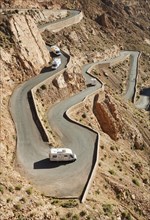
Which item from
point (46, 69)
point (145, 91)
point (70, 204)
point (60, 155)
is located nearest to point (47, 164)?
point (60, 155)

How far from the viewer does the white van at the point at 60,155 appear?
28.0 meters

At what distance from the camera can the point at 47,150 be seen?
97.6 ft

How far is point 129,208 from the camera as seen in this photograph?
86.2 feet

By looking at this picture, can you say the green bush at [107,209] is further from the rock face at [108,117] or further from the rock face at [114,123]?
the rock face at [108,117]

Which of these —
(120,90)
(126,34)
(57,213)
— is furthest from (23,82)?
(126,34)

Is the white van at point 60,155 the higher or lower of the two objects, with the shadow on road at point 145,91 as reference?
higher

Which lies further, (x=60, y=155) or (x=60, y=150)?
(x=60, y=150)

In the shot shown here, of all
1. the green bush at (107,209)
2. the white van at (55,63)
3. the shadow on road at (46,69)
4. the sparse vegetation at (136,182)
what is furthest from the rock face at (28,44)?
the green bush at (107,209)

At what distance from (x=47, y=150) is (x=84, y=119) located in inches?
412

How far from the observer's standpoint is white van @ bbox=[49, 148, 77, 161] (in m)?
28.0

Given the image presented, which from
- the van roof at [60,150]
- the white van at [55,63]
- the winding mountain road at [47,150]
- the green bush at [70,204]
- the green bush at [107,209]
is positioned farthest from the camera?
the white van at [55,63]

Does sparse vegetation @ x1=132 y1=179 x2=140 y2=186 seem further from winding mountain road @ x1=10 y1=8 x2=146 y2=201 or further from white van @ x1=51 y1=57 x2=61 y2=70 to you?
white van @ x1=51 y1=57 x2=61 y2=70

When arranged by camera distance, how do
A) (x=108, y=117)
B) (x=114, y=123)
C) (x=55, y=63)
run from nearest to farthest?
1. (x=114, y=123)
2. (x=108, y=117)
3. (x=55, y=63)

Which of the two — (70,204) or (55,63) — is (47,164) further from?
(55,63)
